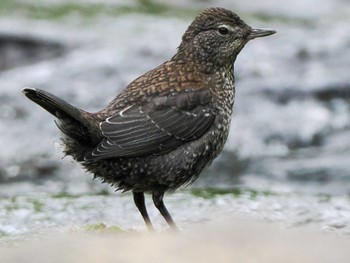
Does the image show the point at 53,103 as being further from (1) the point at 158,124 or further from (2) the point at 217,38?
(2) the point at 217,38

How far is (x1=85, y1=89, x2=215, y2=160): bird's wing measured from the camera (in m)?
7.11

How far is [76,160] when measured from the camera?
7008mm

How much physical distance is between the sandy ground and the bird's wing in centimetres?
197

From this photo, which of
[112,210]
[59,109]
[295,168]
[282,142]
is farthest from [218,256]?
[282,142]

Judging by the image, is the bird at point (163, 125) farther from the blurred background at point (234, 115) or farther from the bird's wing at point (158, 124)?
the blurred background at point (234, 115)

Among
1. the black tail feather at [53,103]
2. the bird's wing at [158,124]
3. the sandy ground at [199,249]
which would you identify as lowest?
the sandy ground at [199,249]

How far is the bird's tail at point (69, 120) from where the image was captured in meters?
6.65

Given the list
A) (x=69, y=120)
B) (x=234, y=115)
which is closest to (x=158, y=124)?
(x=69, y=120)

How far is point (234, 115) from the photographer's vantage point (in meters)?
11.5

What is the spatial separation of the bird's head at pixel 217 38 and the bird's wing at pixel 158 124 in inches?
15.3

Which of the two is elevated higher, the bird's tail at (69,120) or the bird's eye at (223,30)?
the bird's eye at (223,30)

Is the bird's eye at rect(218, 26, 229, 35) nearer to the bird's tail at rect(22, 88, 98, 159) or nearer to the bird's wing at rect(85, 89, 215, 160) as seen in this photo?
the bird's wing at rect(85, 89, 215, 160)

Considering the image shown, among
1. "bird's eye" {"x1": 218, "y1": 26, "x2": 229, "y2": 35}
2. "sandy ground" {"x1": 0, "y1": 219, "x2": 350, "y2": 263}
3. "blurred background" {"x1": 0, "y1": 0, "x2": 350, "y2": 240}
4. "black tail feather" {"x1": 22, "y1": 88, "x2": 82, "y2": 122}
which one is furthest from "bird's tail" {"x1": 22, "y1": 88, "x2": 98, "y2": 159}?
"sandy ground" {"x1": 0, "y1": 219, "x2": 350, "y2": 263}

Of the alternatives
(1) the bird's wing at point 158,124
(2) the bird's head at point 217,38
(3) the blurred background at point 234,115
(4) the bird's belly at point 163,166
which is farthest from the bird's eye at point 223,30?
(3) the blurred background at point 234,115
